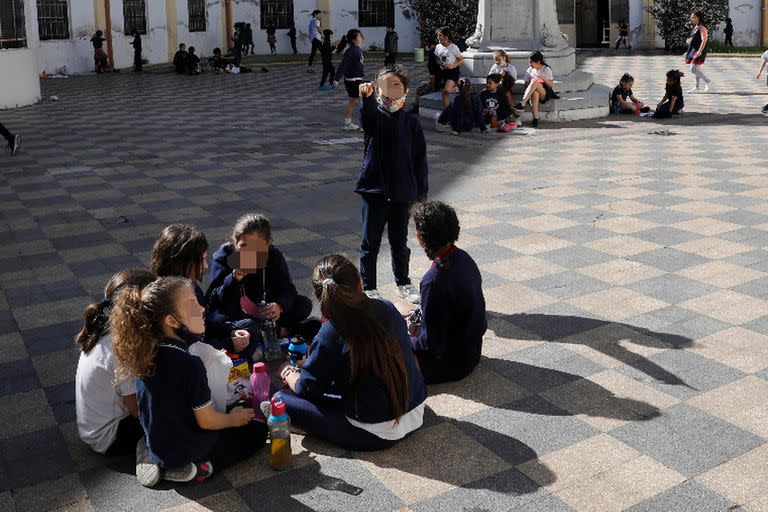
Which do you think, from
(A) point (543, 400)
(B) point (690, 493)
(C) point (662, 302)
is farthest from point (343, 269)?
(C) point (662, 302)

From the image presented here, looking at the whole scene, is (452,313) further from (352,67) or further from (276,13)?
(276,13)

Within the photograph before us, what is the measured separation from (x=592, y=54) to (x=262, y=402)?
30.6 meters

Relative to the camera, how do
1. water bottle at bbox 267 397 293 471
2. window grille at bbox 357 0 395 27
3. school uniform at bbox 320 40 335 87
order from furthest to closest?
window grille at bbox 357 0 395 27 → school uniform at bbox 320 40 335 87 → water bottle at bbox 267 397 293 471

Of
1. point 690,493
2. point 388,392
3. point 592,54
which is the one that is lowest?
point 690,493

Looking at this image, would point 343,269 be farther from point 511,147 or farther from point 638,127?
point 638,127

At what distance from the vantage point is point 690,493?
12.8ft

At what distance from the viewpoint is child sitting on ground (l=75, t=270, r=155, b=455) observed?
412 centimetres

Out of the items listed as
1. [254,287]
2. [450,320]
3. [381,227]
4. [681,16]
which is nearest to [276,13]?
[681,16]

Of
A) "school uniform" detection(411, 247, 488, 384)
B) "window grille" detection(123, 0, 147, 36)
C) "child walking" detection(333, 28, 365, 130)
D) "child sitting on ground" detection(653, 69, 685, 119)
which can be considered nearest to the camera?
"school uniform" detection(411, 247, 488, 384)

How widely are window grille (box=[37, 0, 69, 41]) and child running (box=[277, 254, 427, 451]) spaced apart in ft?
83.5

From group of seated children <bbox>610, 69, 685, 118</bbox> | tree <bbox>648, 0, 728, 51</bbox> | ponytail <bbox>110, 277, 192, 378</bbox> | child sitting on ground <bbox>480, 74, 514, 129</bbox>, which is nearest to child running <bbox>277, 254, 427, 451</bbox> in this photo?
ponytail <bbox>110, 277, 192, 378</bbox>

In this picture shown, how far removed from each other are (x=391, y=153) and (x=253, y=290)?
55.6 inches

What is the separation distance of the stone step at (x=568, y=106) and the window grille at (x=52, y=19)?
1526 centimetres

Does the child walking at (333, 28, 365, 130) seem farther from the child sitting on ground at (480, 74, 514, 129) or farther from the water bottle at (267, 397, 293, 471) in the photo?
the water bottle at (267, 397, 293, 471)
